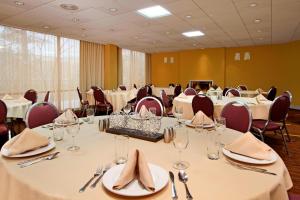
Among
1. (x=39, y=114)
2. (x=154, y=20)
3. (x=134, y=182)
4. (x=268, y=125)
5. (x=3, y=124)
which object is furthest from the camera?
(x=154, y=20)

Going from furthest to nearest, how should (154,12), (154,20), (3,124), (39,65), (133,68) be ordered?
(133,68) → (39,65) → (154,20) → (154,12) → (3,124)

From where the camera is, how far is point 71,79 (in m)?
8.64

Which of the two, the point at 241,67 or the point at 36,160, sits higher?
the point at 241,67

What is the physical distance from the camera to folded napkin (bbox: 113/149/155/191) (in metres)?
0.96

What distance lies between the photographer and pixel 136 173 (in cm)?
107

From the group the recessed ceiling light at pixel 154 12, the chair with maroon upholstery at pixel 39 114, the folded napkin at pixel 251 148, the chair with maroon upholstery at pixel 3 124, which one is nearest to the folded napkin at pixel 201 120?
the folded napkin at pixel 251 148

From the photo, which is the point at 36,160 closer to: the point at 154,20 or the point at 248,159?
the point at 248,159

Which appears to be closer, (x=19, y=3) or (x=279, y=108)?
(x=279, y=108)

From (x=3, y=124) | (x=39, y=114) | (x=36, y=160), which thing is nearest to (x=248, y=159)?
(x=36, y=160)

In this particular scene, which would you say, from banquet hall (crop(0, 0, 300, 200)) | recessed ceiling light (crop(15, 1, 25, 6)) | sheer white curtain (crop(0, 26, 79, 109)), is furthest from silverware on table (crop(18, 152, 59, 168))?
sheer white curtain (crop(0, 26, 79, 109))

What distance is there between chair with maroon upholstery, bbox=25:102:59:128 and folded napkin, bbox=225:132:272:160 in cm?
198

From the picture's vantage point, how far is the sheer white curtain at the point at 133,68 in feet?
37.6

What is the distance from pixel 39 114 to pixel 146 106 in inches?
54.3

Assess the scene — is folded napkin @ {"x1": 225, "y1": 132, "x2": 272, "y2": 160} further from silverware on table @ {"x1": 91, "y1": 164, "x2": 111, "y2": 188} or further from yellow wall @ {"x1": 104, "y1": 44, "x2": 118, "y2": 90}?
yellow wall @ {"x1": 104, "y1": 44, "x2": 118, "y2": 90}
